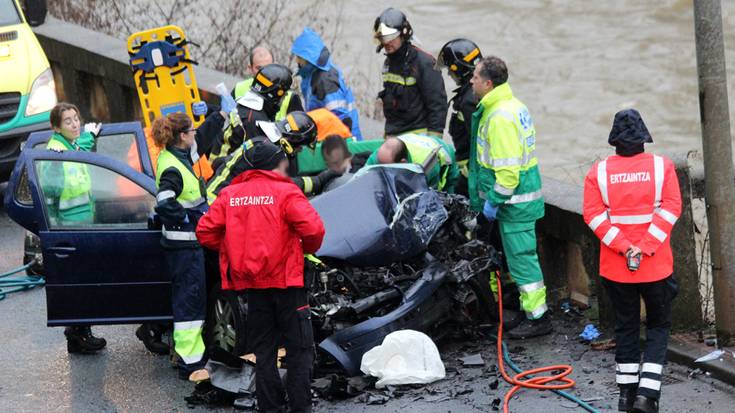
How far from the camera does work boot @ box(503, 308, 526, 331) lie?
28.1 feet

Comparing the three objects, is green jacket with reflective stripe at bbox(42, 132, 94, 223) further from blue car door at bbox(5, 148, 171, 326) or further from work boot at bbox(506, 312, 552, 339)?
work boot at bbox(506, 312, 552, 339)

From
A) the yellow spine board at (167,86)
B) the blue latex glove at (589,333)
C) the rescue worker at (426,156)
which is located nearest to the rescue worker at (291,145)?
the rescue worker at (426,156)

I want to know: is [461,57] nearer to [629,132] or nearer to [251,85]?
[251,85]

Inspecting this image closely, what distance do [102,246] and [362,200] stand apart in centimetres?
174

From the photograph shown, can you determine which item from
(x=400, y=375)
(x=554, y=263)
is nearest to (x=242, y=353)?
(x=400, y=375)

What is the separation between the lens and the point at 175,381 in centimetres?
820

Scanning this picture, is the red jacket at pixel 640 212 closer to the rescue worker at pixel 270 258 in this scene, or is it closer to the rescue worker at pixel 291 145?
the rescue worker at pixel 270 258

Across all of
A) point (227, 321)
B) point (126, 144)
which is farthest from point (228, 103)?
point (227, 321)

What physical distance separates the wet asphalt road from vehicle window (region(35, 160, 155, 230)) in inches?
39.0

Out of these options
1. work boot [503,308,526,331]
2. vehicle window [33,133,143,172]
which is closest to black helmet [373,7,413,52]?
vehicle window [33,133,143,172]

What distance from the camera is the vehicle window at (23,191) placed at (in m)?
9.01

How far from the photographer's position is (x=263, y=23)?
58.7 feet

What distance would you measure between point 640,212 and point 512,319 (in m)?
1.93

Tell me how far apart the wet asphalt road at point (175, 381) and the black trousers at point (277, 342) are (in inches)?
15.3
